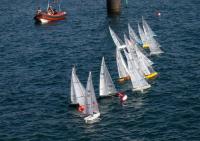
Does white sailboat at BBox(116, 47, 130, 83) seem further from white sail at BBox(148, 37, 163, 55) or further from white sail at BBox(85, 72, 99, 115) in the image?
white sail at BBox(85, 72, 99, 115)

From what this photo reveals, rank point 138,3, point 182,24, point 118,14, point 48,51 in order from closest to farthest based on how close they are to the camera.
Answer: point 48,51 < point 182,24 < point 118,14 < point 138,3

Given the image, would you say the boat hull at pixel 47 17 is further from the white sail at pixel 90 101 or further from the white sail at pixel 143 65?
the white sail at pixel 90 101

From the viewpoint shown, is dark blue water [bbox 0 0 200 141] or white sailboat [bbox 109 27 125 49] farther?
white sailboat [bbox 109 27 125 49]

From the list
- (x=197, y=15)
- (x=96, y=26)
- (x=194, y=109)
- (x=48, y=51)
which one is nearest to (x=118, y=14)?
(x=96, y=26)

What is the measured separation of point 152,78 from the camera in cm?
10125

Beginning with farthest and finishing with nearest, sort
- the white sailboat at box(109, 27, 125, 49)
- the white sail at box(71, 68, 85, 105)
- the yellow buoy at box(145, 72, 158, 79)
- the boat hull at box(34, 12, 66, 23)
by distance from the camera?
the boat hull at box(34, 12, 66, 23), the white sailboat at box(109, 27, 125, 49), the yellow buoy at box(145, 72, 158, 79), the white sail at box(71, 68, 85, 105)

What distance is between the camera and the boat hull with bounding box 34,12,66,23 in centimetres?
15136

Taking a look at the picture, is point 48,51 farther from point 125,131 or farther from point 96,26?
point 125,131

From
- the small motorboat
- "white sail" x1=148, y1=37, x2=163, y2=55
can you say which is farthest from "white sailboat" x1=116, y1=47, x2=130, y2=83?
→ the small motorboat

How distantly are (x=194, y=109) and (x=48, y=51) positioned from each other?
165ft

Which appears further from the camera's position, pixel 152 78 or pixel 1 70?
pixel 1 70

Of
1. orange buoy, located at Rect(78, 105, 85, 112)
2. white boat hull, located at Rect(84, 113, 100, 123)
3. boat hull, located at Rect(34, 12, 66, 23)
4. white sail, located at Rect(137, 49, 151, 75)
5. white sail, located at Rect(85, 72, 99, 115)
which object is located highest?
boat hull, located at Rect(34, 12, 66, 23)

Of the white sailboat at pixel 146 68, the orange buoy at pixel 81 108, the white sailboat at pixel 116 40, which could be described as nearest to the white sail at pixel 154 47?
the white sailboat at pixel 116 40

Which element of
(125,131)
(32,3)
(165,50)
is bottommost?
(125,131)
